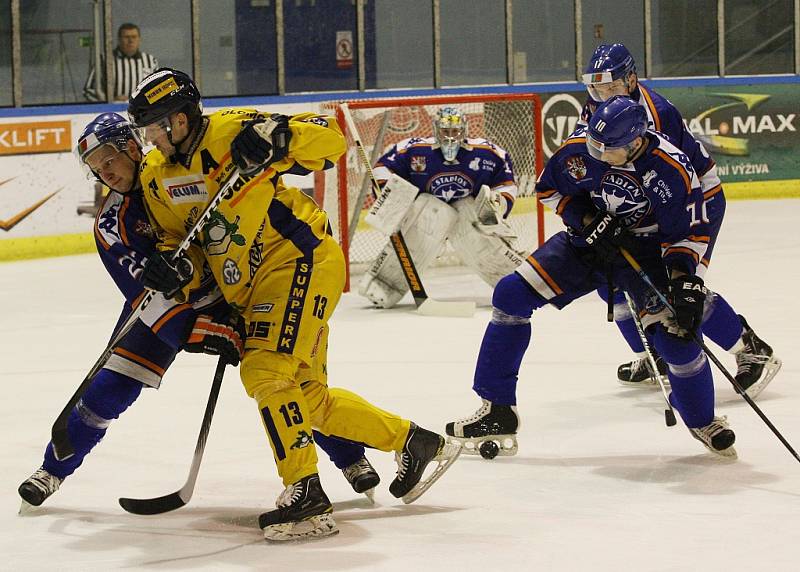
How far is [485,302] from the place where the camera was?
7.23 metres

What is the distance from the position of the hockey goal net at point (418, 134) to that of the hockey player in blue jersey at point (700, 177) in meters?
3.20

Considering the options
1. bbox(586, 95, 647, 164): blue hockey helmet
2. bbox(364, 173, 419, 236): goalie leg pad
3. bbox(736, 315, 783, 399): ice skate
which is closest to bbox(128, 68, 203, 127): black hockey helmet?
bbox(586, 95, 647, 164): blue hockey helmet

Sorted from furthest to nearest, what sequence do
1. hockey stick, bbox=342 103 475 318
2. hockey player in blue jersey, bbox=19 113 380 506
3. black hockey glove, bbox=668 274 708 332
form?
hockey stick, bbox=342 103 475 318 → black hockey glove, bbox=668 274 708 332 → hockey player in blue jersey, bbox=19 113 380 506

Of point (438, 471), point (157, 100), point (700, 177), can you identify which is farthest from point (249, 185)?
point (700, 177)

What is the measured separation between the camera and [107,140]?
3242 millimetres

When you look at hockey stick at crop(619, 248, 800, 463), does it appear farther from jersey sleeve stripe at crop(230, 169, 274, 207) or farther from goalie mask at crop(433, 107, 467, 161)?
goalie mask at crop(433, 107, 467, 161)

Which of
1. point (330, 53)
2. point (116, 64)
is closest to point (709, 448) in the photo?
point (116, 64)

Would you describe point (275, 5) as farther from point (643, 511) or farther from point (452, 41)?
point (643, 511)

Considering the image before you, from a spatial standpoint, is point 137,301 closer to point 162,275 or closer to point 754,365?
point 162,275

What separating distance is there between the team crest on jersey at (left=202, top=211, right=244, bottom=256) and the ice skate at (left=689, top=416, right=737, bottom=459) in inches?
55.1

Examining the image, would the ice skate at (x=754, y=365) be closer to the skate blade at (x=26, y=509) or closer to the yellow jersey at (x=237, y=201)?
the yellow jersey at (x=237, y=201)

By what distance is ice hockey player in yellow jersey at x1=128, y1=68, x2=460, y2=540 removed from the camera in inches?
122

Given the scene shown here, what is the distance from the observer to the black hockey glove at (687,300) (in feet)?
11.9

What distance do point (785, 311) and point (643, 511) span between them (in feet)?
10.7
